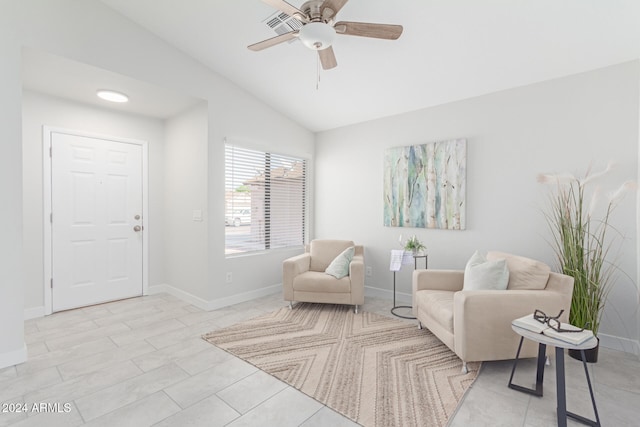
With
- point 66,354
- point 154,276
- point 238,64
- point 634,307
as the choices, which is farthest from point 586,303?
point 154,276

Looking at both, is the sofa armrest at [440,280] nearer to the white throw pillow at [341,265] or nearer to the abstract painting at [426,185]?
the abstract painting at [426,185]

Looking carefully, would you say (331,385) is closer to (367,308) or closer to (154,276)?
(367,308)

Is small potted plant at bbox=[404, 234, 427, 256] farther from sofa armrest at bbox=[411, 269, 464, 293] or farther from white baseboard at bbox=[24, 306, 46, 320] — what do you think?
white baseboard at bbox=[24, 306, 46, 320]

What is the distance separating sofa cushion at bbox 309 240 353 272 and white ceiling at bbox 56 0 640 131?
5.82 ft

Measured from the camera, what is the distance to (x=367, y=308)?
143 inches

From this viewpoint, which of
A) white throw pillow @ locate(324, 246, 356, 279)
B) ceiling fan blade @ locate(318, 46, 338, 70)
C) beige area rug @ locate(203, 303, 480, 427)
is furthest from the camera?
white throw pillow @ locate(324, 246, 356, 279)

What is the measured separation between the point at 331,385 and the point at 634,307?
2.61 meters

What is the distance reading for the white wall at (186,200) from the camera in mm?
3582

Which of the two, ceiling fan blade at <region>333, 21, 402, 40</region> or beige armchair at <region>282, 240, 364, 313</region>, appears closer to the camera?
ceiling fan blade at <region>333, 21, 402, 40</region>

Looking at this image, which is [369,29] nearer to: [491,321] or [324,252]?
[491,321]

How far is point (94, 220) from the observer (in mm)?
3684

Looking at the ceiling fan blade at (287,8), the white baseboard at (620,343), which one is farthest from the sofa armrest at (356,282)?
the ceiling fan blade at (287,8)

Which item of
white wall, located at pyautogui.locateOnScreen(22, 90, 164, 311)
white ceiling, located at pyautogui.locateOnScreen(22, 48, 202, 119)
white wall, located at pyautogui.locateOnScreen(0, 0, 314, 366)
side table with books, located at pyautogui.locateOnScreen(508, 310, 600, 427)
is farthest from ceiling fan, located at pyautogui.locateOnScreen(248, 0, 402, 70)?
white wall, located at pyautogui.locateOnScreen(22, 90, 164, 311)

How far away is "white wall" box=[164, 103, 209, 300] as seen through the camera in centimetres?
358
